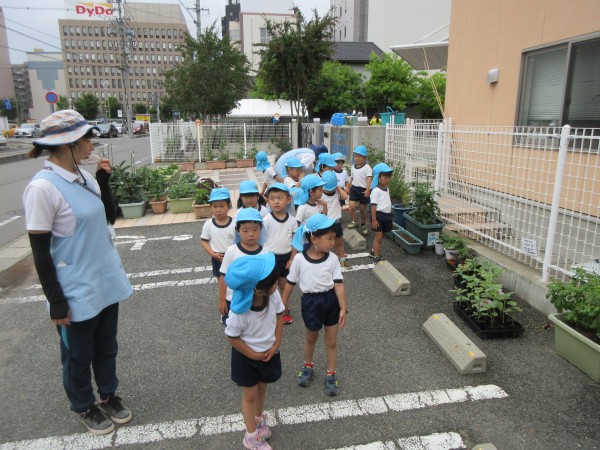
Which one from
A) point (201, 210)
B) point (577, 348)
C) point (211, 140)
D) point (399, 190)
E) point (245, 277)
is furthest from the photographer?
point (211, 140)

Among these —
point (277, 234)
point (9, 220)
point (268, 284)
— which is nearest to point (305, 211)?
point (277, 234)

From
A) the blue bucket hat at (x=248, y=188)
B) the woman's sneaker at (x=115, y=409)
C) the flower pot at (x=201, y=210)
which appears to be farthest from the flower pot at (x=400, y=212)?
the woman's sneaker at (x=115, y=409)

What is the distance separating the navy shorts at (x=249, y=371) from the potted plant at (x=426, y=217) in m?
4.19

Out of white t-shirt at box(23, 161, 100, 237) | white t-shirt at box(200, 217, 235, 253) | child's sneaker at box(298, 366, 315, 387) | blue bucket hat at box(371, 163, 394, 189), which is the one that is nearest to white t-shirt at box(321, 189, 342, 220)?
blue bucket hat at box(371, 163, 394, 189)

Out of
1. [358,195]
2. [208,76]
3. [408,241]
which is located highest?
[208,76]

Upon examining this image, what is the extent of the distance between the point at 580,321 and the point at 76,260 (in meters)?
3.91

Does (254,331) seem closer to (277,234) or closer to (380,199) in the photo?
(277,234)

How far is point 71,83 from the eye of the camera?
101 metres

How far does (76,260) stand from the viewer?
2.52 meters

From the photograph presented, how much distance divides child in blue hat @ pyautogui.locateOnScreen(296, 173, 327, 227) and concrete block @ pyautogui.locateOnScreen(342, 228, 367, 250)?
201 cm

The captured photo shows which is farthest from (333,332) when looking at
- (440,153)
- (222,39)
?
(222,39)

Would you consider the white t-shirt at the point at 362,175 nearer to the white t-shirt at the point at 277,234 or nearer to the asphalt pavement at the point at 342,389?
the asphalt pavement at the point at 342,389

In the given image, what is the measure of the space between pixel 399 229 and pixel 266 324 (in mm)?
4784

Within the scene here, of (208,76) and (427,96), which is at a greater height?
(208,76)
